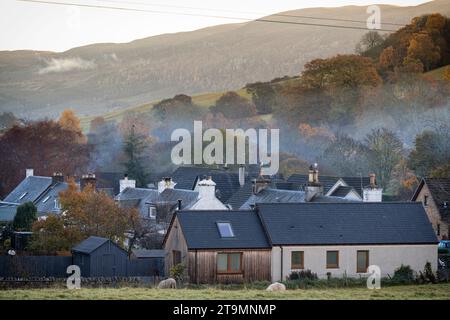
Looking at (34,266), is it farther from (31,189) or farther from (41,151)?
(41,151)

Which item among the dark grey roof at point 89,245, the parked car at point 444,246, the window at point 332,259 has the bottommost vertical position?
the parked car at point 444,246

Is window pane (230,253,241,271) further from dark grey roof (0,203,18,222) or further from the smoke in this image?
the smoke

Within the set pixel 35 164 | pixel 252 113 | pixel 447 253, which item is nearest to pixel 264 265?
pixel 447 253

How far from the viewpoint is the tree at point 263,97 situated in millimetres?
138125

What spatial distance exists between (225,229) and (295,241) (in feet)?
10.7

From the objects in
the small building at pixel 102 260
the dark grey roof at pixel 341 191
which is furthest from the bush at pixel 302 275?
the dark grey roof at pixel 341 191

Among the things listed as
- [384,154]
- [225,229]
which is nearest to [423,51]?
[384,154]

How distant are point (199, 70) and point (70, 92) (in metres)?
18.8

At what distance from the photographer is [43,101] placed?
454 feet

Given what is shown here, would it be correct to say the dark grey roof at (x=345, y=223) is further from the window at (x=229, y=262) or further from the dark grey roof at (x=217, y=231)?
the window at (x=229, y=262)

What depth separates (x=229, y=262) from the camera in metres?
44.6

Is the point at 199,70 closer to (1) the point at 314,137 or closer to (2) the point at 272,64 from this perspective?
(2) the point at 272,64

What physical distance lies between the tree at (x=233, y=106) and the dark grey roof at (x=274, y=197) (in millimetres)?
74127

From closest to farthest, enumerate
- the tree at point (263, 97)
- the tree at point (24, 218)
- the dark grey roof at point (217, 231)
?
1. the dark grey roof at point (217, 231)
2. the tree at point (24, 218)
3. the tree at point (263, 97)
